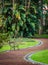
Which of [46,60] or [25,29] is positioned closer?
[46,60]

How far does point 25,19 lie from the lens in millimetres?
32656

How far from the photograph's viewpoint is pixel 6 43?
21953 mm

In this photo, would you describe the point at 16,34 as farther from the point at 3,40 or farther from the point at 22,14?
the point at 3,40

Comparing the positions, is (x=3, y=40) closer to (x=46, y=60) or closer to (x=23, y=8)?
(x=46, y=60)

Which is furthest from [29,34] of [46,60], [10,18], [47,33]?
Result: [46,60]

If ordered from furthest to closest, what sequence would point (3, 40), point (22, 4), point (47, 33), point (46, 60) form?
point (47, 33) → point (22, 4) → point (3, 40) → point (46, 60)

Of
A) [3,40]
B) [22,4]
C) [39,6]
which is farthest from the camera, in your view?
[39,6]

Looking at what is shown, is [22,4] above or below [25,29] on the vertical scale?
above

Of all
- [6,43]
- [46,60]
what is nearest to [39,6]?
[6,43]

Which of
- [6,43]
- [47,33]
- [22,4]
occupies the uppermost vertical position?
[22,4]

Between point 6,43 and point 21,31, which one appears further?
point 21,31

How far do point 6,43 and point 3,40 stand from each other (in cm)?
82

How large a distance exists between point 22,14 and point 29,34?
99.8 inches

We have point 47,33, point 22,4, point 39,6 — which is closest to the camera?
point 22,4
